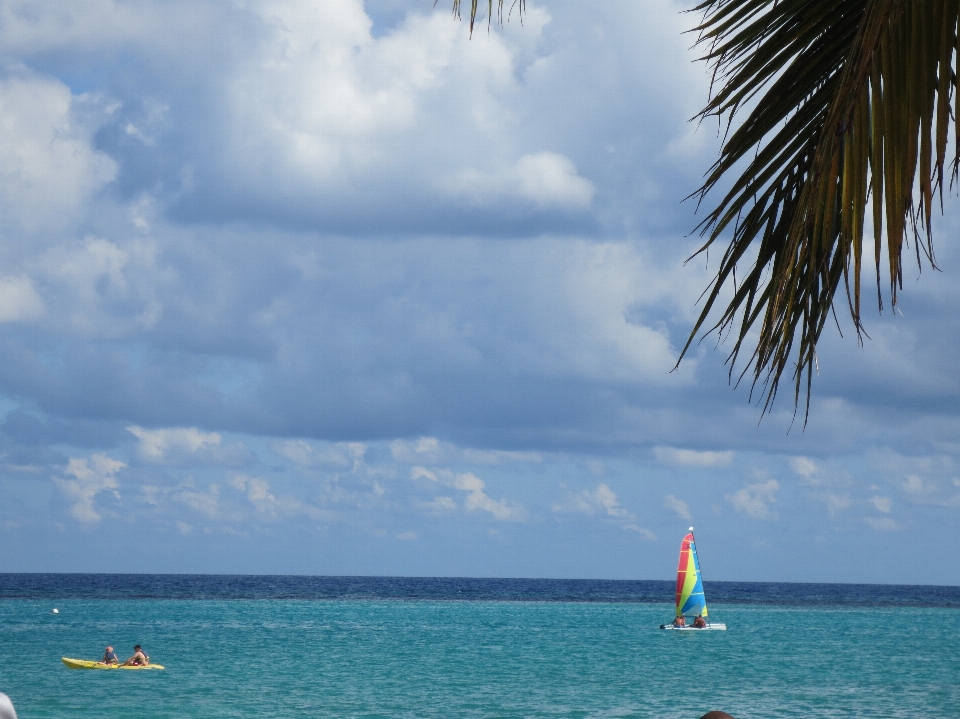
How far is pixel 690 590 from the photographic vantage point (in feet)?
156

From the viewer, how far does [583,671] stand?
116 feet

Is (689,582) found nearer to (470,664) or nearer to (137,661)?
(470,664)

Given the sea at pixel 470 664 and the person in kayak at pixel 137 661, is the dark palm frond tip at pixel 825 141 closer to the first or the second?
the sea at pixel 470 664

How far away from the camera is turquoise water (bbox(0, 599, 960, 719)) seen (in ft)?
90.2

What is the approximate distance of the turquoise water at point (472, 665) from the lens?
90.2ft

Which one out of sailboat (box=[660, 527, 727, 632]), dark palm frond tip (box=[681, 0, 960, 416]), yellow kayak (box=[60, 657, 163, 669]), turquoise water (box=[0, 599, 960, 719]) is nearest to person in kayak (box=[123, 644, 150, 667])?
yellow kayak (box=[60, 657, 163, 669])

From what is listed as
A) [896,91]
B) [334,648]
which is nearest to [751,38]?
[896,91]

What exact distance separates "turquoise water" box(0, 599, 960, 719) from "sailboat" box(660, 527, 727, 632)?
2.58 ft

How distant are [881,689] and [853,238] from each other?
108ft

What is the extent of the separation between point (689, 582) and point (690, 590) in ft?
2.99

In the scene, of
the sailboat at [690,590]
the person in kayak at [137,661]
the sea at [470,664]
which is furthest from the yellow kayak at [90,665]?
the sailboat at [690,590]

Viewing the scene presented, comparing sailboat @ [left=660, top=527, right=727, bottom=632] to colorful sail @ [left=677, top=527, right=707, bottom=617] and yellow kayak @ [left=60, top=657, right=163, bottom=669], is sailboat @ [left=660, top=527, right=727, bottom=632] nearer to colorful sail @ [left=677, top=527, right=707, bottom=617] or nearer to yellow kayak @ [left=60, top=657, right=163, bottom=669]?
colorful sail @ [left=677, top=527, right=707, bottom=617]

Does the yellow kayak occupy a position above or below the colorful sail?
below

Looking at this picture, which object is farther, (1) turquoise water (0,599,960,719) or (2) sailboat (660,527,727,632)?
(2) sailboat (660,527,727,632)
